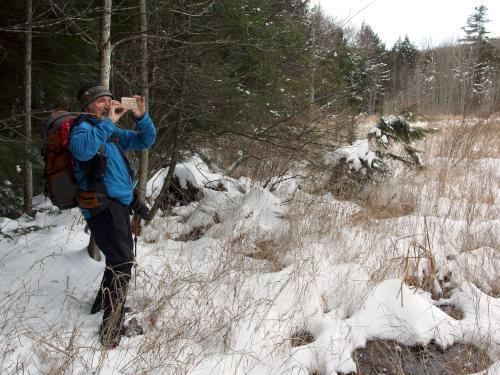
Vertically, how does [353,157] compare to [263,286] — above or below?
above

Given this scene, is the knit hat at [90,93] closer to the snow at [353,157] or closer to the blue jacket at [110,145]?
the blue jacket at [110,145]

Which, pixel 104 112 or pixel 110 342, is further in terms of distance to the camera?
pixel 104 112

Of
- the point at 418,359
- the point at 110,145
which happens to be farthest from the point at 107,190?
the point at 418,359

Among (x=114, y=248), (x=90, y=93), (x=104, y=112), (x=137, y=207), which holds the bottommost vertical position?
(x=114, y=248)

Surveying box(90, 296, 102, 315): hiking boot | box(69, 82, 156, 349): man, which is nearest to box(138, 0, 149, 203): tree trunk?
box(69, 82, 156, 349): man

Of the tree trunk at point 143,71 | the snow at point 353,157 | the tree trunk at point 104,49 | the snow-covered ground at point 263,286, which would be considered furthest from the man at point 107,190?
the snow at point 353,157

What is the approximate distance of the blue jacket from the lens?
2.21 metres

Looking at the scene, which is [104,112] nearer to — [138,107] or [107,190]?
[138,107]

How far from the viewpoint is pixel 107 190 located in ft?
7.98

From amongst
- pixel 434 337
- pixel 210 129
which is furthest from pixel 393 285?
pixel 210 129

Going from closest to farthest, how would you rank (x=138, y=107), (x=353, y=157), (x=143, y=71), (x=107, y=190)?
(x=107, y=190) → (x=138, y=107) → (x=143, y=71) → (x=353, y=157)

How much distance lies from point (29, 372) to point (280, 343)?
1.33 meters

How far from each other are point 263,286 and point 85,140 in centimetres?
168

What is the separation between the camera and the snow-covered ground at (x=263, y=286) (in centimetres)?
227
